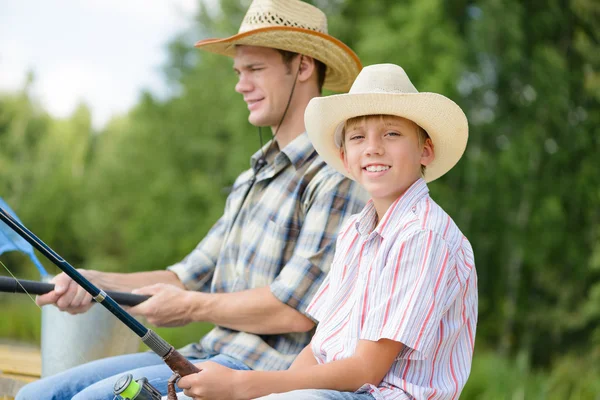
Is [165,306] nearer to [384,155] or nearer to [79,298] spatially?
[79,298]

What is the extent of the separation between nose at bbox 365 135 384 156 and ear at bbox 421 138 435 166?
17 centimetres

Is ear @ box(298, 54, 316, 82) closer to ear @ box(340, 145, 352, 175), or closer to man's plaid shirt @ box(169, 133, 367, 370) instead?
man's plaid shirt @ box(169, 133, 367, 370)

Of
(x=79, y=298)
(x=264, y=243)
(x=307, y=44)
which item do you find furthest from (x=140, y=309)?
(x=307, y=44)

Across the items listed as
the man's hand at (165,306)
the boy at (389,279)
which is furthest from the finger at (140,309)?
the boy at (389,279)

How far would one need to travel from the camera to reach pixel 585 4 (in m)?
11.3

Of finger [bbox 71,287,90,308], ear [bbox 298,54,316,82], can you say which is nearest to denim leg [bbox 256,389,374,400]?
finger [bbox 71,287,90,308]

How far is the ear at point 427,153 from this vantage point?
2229 millimetres

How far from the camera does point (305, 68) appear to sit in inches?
115

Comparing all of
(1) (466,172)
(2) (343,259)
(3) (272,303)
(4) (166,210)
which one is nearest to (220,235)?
(3) (272,303)

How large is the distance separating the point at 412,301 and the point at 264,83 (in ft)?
4.08

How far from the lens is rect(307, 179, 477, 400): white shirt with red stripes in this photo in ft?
6.17

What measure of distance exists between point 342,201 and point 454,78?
8.49 metres

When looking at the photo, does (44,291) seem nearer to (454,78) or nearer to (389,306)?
(389,306)

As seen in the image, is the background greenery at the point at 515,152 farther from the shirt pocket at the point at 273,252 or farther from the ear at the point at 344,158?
the ear at the point at 344,158
